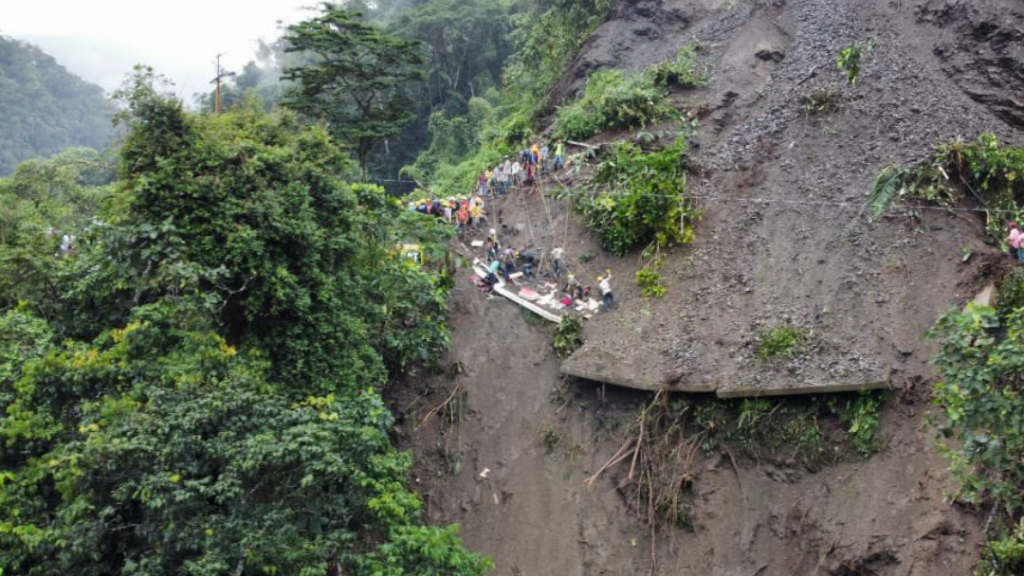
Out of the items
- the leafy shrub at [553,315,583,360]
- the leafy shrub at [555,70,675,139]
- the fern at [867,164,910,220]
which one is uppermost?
the leafy shrub at [555,70,675,139]

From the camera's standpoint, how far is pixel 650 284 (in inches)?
655

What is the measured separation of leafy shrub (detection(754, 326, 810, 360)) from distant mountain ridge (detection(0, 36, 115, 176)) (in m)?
63.0

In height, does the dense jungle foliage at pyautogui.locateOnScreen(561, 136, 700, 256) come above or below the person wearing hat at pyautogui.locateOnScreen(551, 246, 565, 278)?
above

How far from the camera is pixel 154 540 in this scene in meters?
8.65

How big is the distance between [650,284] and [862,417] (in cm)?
529

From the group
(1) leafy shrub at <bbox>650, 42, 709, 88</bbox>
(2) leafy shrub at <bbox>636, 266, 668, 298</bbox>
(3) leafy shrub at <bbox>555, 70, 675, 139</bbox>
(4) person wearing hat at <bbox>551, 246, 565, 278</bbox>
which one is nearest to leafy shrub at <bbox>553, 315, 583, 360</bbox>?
(2) leafy shrub at <bbox>636, 266, 668, 298</bbox>

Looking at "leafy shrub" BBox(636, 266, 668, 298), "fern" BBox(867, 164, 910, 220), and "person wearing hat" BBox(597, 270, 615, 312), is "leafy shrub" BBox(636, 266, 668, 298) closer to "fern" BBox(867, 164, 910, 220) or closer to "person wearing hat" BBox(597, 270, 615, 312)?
"person wearing hat" BBox(597, 270, 615, 312)

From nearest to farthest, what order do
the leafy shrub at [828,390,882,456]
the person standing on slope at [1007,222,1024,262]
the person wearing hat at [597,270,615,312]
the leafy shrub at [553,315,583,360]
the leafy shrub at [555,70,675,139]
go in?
the leafy shrub at [828,390,882,456] → the person standing on slope at [1007,222,1024,262] → the leafy shrub at [553,315,583,360] → the person wearing hat at [597,270,615,312] → the leafy shrub at [555,70,675,139]

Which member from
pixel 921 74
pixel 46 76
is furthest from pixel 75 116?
pixel 921 74

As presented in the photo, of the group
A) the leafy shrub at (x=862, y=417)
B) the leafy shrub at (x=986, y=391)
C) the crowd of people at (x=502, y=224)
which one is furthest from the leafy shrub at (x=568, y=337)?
the leafy shrub at (x=986, y=391)

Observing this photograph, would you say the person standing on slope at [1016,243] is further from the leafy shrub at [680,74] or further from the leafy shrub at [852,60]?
the leafy shrub at [680,74]

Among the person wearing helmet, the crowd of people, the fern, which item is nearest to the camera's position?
the fern

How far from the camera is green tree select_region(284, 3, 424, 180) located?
22734 millimetres

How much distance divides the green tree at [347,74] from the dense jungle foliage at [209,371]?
9.53 metres
